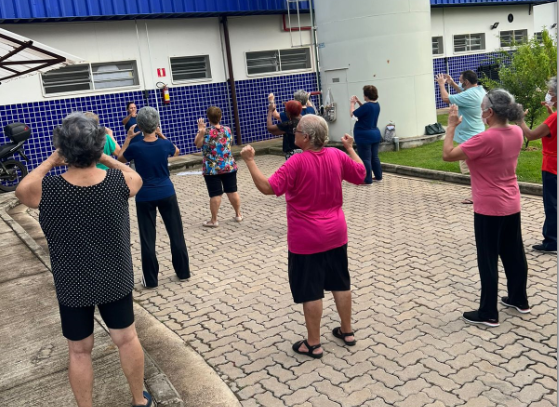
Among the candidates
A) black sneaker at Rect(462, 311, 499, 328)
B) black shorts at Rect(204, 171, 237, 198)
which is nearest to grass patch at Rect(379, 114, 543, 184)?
black shorts at Rect(204, 171, 237, 198)

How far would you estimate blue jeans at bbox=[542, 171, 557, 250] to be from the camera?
5996 millimetres

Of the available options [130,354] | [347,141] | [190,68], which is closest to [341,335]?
[347,141]

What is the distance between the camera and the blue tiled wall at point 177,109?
13.7m

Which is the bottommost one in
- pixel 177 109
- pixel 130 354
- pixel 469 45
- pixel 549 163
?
pixel 130 354

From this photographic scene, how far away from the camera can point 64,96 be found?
14.0 metres

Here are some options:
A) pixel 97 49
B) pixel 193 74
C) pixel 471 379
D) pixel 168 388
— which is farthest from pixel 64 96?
pixel 471 379

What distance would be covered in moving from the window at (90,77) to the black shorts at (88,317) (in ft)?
39.2

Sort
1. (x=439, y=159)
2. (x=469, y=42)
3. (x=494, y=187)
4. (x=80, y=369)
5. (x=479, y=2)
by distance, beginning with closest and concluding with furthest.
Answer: (x=80, y=369) → (x=494, y=187) → (x=439, y=159) → (x=479, y=2) → (x=469, y=42)

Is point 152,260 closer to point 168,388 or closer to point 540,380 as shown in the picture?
point 168,388

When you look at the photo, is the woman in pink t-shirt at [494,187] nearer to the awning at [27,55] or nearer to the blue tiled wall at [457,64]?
the awning at [27,55]

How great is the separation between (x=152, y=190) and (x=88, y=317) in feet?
9.08

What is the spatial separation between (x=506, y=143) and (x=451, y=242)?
2697mm

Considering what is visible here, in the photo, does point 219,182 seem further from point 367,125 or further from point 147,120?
point 367,125

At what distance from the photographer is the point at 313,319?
14.1 ft
